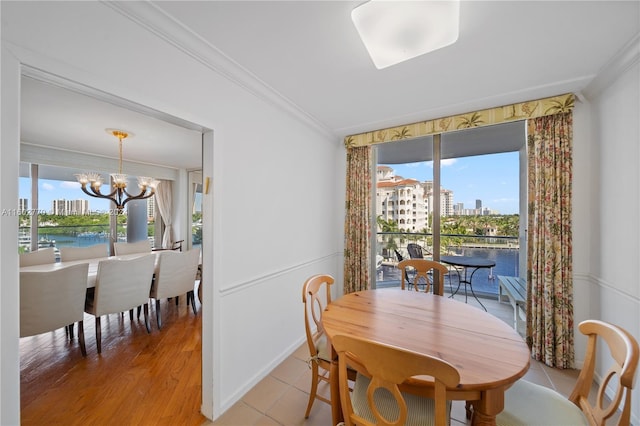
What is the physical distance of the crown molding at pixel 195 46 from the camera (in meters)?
1.20

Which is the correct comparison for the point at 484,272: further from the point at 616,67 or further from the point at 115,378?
the point at 115,378

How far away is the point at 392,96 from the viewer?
222cm

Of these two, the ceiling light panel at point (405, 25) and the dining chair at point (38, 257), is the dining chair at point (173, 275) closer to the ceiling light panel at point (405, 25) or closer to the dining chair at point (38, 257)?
the dining chair at point (38, 257)

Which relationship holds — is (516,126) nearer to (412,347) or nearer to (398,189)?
(398,189)

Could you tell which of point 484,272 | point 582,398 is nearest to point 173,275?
point 582,398

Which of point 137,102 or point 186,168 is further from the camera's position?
point 186,168

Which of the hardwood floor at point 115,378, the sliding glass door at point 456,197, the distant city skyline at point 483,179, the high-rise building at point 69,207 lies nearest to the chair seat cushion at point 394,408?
the hardwood floor at point 115,378

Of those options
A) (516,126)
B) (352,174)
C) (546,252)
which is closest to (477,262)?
(546,252)

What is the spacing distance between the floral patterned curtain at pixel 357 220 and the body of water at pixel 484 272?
1.52 feet

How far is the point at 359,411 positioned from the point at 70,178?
227 inches

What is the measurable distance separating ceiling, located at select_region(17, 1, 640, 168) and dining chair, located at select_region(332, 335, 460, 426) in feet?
5.38

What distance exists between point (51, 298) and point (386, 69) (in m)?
3.45

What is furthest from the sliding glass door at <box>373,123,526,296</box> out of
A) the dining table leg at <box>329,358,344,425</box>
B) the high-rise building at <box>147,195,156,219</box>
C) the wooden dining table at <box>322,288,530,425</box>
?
the high-rise building at <box>147,195,156,219</box>

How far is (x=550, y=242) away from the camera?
2191 mm
